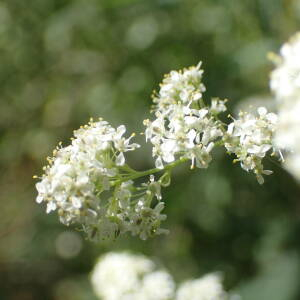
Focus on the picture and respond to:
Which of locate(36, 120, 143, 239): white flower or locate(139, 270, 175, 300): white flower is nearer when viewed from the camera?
locate(36, 120, 143, 239): white flower

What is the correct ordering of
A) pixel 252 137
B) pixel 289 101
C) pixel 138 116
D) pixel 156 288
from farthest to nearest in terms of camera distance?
pixel 138 116 → pixel 156 288 → pixel 252 137 → pixel 289 101

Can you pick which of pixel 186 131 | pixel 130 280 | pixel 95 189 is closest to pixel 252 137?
pixel 186 131

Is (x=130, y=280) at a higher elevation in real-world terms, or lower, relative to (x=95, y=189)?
higher

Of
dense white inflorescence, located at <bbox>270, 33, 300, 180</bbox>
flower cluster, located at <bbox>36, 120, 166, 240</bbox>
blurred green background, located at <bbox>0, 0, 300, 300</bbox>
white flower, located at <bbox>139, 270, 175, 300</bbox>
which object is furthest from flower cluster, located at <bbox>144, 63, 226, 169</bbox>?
white flower, located at <bbox>139, 270, 175, 300</bbox>

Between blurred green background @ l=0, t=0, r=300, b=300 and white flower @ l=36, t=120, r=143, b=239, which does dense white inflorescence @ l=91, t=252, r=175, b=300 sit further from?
white flower @ l=36, t=120, r=143, b=239

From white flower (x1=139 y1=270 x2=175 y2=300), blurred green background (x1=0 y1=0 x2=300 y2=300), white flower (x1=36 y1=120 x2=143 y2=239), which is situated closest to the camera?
white flower (x1=36 y1=120 x2=143 y2=239)

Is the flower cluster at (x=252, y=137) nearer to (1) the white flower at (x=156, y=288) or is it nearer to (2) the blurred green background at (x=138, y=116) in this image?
(2) the blurred green background at (x=138, y=116)

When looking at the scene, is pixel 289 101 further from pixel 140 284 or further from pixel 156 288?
pixel 140 284

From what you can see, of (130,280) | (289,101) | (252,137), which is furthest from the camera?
(130,280)
